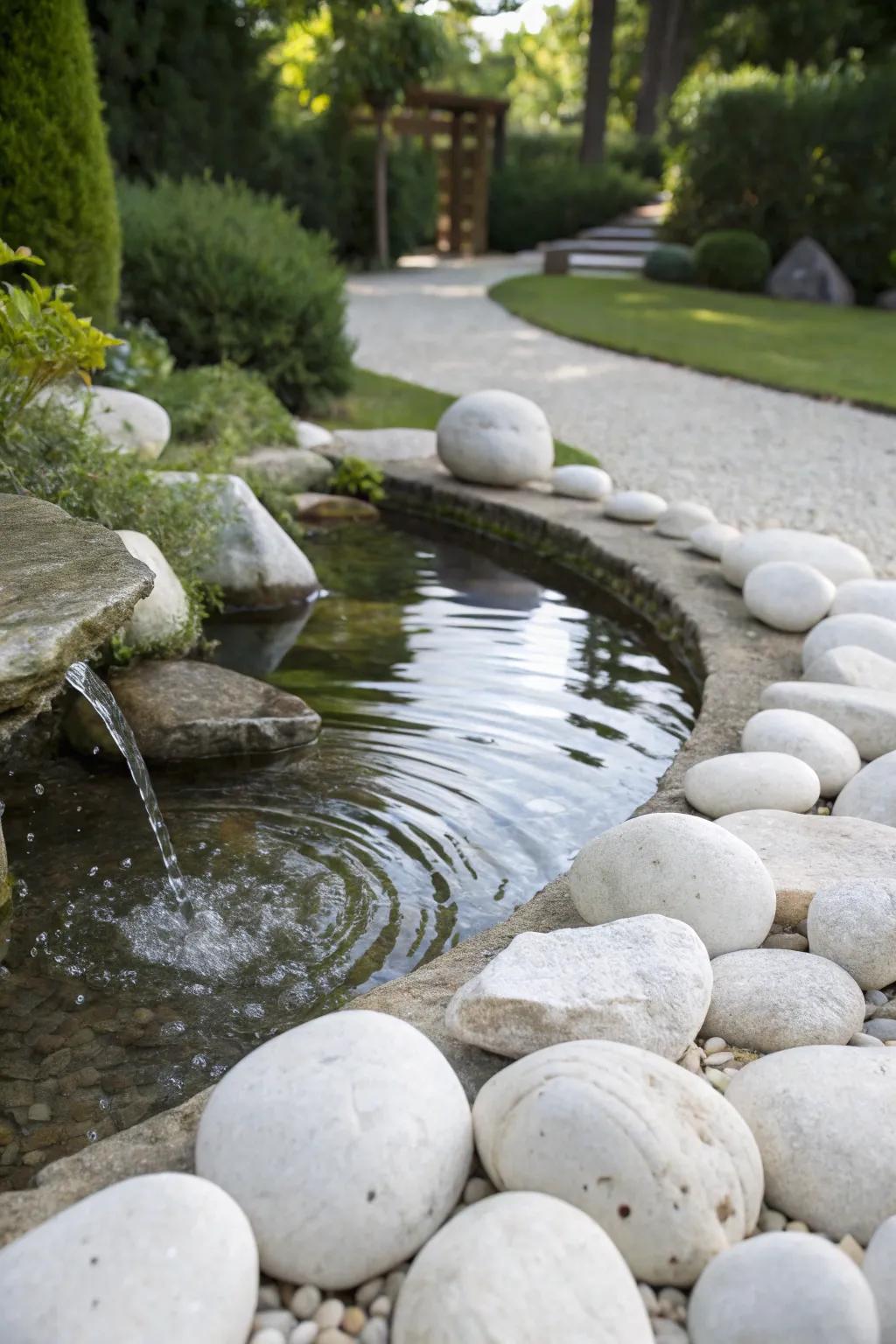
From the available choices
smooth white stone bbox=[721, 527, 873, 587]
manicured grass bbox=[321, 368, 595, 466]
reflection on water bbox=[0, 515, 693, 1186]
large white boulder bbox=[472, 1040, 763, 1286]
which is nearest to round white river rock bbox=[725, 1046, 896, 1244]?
large white boulder bbox=[472, 1040, 763, 1286]

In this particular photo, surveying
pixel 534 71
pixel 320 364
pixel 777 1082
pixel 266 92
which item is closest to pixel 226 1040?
pixel 777 1082

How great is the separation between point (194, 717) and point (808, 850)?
2.10m

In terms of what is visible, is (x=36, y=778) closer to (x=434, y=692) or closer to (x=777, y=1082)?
(x=434, y=692)

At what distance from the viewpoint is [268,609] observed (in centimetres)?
561

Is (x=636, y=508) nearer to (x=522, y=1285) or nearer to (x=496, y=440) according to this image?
(x=496, y=440)

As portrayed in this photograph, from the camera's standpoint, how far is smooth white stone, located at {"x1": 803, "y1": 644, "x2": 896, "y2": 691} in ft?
13.8

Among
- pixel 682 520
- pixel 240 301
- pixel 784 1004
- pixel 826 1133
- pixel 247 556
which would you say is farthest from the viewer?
pixel 240 301

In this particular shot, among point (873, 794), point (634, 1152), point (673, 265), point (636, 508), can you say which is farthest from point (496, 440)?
point (673, 265)

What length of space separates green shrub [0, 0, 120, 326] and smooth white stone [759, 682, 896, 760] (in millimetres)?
4719

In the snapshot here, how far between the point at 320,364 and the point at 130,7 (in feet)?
26.6

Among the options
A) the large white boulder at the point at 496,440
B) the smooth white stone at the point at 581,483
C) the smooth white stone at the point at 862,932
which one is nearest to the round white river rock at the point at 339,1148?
the smooth white stone at the point at 862,932

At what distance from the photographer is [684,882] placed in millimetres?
2650

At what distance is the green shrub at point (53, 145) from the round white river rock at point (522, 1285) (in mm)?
6209

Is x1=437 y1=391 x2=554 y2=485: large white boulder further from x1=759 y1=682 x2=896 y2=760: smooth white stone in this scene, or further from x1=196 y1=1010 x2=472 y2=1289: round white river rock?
x1=196 y1=1010 x2=472 y2=1289: round white river rock
